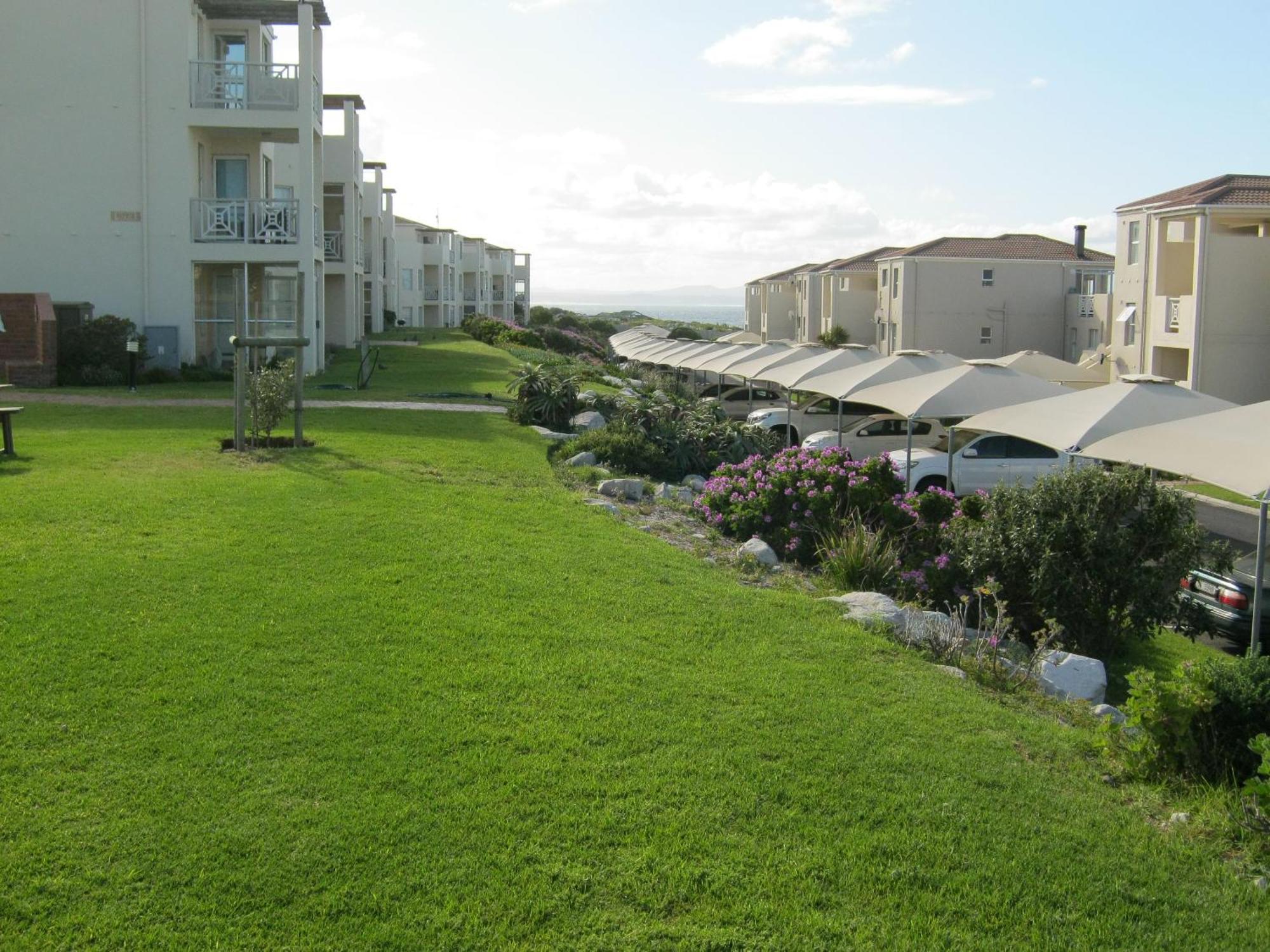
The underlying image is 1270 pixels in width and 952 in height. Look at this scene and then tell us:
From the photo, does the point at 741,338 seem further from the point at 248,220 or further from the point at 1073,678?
the point at 1073,678

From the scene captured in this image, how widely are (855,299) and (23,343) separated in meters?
53.4

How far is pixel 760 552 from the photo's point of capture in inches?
494

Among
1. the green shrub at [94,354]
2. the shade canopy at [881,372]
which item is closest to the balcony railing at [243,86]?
the green shrub at [94,354]

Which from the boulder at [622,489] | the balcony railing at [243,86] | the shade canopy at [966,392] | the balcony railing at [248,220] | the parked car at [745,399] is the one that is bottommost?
the boulder at [622,489]


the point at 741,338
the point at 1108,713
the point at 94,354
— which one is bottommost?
the point at 1108,713

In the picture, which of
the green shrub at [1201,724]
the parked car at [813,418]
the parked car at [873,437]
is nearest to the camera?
the green shrub at [1201,724]

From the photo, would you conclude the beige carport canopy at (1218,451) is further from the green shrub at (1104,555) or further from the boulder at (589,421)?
the boulder at (589,421)

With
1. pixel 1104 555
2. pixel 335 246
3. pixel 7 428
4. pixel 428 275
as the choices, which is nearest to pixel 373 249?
pixel 335 246

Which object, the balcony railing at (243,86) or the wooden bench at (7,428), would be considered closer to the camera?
the wooden bench at (7,428)

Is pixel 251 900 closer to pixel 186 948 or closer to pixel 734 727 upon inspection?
pixel 186 948

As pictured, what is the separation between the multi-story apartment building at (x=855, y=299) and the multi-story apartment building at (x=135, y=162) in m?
45.9

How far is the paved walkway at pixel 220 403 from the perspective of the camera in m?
22.5

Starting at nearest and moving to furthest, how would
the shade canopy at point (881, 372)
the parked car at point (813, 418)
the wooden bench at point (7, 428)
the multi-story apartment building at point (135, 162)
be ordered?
1. the wooden bench at point (7, 428)
2. the shade canopy at point (881, 372)
3. the parked car at point (813, 418)
4. the multi-story apartment building at point (135, 162)

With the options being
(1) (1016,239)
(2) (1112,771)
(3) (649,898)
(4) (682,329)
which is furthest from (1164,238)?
(4) (682,329)
